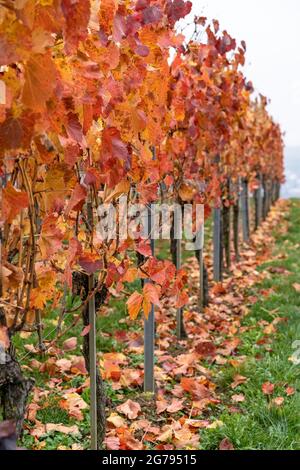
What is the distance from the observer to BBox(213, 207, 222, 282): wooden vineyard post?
20.5 feet

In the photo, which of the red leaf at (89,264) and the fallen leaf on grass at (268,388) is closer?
the red leaf at (89,264)

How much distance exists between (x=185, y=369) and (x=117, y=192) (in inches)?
82.2

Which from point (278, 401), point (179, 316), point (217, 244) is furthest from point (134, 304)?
point (217, 244)

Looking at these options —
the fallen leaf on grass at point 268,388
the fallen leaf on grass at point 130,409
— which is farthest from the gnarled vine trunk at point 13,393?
the fallen leaf on grass at point 268,388

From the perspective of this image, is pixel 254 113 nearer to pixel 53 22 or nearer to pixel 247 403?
pixel 247 403

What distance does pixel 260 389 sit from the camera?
11.9 feet

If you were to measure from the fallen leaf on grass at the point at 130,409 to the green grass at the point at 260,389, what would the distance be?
394 millimetres

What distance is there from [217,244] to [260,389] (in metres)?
2.87

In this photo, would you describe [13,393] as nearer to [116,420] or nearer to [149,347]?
[116,420]

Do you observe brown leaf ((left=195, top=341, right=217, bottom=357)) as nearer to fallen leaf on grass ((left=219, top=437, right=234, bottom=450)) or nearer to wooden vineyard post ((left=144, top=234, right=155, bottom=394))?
wooden vineyard post ((left=144, top=234, right=155, bottom=394))

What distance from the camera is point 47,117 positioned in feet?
4.82

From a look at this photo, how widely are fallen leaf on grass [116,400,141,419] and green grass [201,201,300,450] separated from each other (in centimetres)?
39

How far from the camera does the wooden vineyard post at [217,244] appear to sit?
6.26 meters

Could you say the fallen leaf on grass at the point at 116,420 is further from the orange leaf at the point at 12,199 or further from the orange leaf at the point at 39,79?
the orange leaf at the point at 39,79
